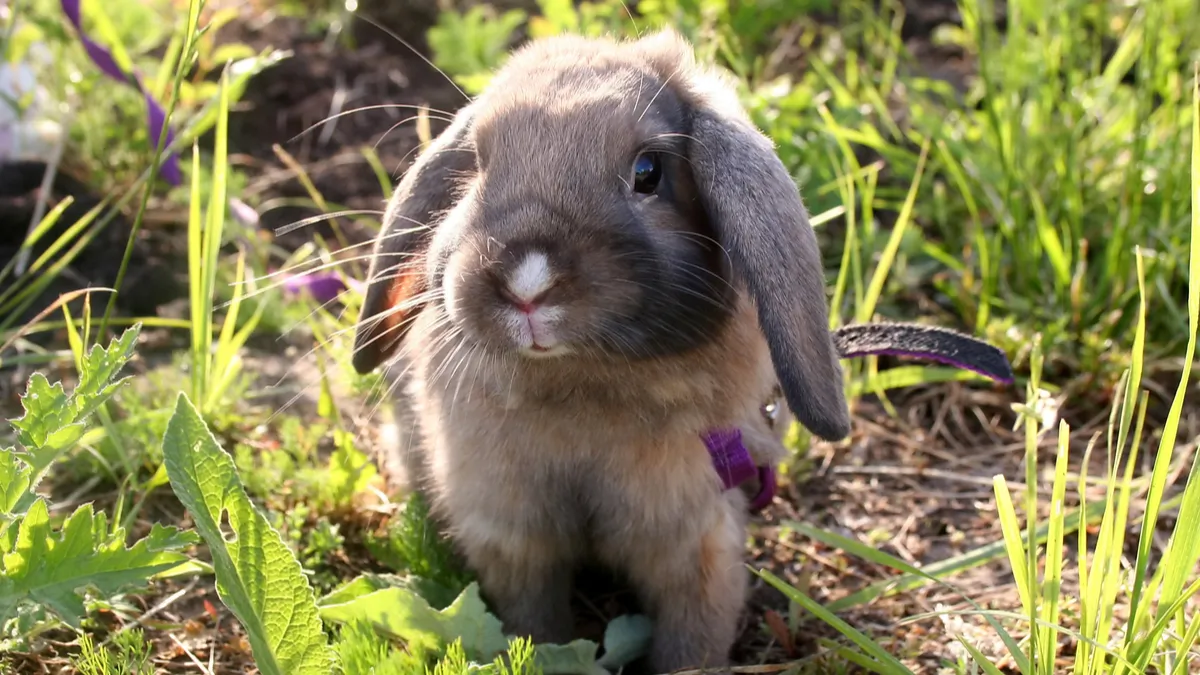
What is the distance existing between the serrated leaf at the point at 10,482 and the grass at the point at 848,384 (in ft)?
0.03

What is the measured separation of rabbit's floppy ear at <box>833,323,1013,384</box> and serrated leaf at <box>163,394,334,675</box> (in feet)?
4.32

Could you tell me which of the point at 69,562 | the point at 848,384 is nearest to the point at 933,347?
the point at 848,384

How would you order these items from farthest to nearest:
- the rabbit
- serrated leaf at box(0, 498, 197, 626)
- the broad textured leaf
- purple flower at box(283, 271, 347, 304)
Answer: purple flower at box(283, 271, 347, 304), the broad textured leaf, the rabbit, serrated leaf at box(0, 498, 197, 626)

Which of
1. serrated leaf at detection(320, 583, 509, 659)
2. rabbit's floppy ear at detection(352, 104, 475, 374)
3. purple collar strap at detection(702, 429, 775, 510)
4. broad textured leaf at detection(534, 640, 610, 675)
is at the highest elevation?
rabbit's floppy ear at detection(352, 104, 475, 374)

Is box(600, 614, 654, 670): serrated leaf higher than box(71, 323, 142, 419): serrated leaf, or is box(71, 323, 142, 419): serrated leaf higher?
box(71, 323, 142, 419): serrated leaf

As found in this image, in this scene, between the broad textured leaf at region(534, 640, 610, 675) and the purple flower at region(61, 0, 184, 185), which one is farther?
the purple flower at region(61, 0, 184, 185)

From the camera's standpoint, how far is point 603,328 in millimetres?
2172

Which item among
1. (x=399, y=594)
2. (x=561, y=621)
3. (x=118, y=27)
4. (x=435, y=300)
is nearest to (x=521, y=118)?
(x=435, y=300)

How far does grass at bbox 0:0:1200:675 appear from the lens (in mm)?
2104

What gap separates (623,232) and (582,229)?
0.29 feet

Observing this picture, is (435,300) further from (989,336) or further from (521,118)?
(989,336)

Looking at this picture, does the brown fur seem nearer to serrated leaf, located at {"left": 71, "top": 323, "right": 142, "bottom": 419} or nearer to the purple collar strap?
the purple collar strap

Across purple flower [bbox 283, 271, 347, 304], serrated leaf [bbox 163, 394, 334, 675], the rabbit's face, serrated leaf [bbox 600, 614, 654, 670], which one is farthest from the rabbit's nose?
purple flower [bbox 283, 271, 347, 304]

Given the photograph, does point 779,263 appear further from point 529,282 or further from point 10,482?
point 10,482
